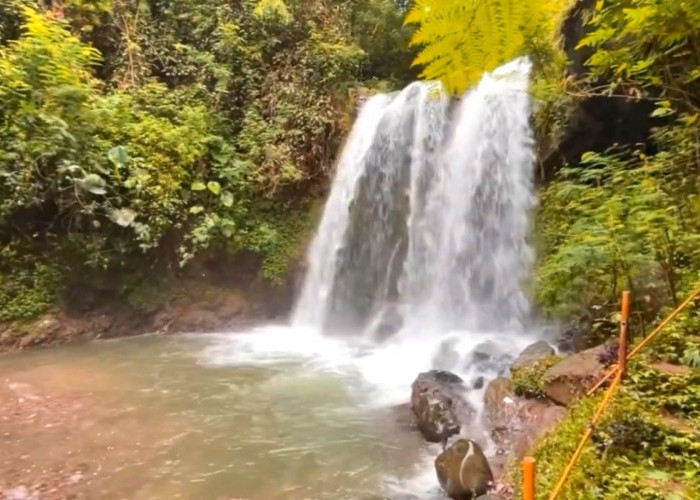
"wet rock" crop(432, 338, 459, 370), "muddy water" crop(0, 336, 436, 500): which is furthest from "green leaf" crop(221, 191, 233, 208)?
"wet rock" crop(432, 338, 459, 370)

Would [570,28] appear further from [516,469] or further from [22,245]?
[22,245]

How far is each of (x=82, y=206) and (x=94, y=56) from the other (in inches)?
129

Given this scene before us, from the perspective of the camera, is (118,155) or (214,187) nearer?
(118,155)

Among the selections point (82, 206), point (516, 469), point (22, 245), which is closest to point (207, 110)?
point (82, 206)

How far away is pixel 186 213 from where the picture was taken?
946 cm

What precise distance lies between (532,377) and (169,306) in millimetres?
6440

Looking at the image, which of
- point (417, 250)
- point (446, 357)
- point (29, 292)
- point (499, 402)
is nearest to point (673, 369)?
point (499, 402)

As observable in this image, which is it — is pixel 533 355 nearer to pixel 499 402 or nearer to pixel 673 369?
pixel 499 402

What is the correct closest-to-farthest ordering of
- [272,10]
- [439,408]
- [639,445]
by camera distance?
[639,445]
[439,408]
[272,10]

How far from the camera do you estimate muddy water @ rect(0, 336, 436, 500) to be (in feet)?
13.6

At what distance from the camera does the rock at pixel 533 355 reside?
500 centimetres

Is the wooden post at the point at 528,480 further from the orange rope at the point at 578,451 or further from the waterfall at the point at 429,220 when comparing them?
the waterfall at the point at 429,220

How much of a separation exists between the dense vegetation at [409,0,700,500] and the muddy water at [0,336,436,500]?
148cm

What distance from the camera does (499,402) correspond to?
4.88 m
